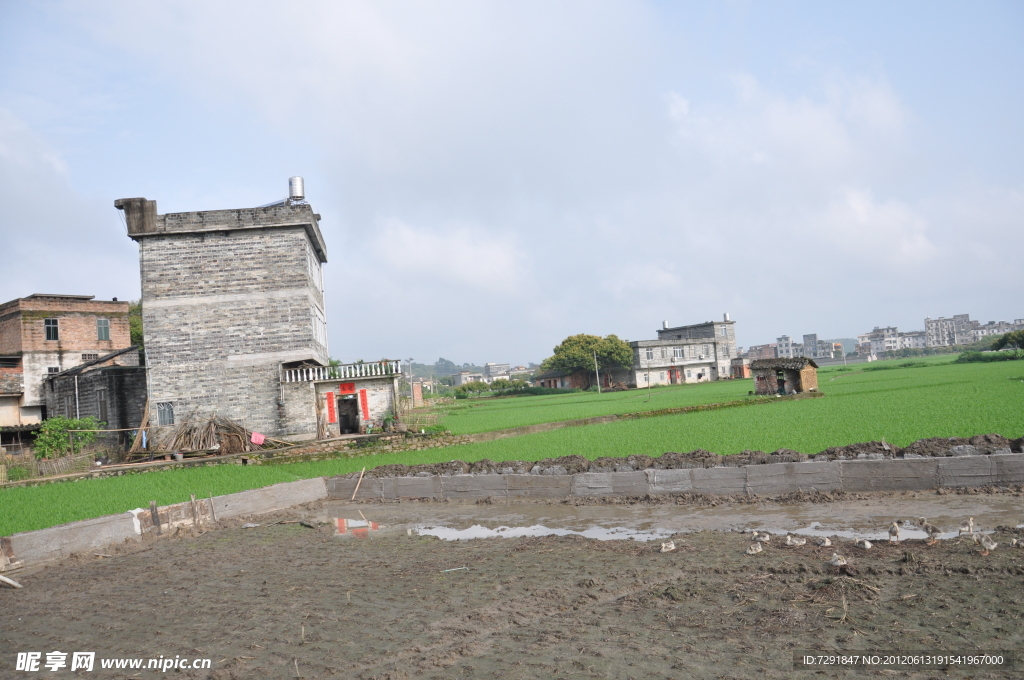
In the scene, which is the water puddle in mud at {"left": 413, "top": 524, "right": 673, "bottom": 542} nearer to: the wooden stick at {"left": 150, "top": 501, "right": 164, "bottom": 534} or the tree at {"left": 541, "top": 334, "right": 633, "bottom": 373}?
the wooden stick at {"left": 150, "top": 501, "right": 164, "bottom": 534}

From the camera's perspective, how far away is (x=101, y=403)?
31031 millimetres

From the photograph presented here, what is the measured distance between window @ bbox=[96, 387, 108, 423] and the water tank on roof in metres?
12.6

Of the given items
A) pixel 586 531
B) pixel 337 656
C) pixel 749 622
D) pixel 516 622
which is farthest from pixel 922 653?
pixel 586 531

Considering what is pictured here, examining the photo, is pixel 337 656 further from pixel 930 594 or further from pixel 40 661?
pixel 930 594

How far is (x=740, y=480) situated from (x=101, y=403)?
97.7ft

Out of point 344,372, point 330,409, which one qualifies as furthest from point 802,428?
point 330,409

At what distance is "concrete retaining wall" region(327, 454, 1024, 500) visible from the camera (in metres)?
11.0

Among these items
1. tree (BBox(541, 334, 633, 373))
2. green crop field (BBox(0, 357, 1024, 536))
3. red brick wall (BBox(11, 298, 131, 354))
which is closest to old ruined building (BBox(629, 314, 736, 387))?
tree (BBox(541, 334, 633, 373))

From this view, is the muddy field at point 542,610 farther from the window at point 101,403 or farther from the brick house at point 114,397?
the window at point 101,403

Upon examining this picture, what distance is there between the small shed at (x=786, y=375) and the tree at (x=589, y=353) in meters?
37.6

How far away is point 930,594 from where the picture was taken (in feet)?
20.6

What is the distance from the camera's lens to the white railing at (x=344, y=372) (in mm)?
27969

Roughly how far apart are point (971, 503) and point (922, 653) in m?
6.38

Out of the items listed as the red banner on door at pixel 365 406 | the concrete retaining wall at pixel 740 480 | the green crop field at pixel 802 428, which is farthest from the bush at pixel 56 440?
the concrete retaining wall at pixel 740 480
